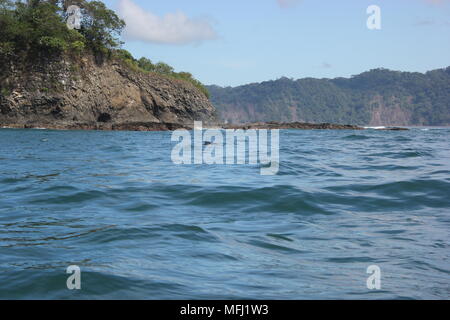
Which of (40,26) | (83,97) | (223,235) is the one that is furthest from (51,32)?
(223,235)

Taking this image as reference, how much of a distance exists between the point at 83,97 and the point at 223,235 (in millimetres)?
47825

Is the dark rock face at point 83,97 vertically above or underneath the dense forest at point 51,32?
underneath

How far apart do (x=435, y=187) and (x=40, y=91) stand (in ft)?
147

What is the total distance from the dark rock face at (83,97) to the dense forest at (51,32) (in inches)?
41.3

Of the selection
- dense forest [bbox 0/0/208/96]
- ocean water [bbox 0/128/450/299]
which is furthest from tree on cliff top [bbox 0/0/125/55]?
ocean water [bbox 0/128/450/299]

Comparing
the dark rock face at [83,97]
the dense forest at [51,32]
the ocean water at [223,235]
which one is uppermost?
the dense forest at [51,32]

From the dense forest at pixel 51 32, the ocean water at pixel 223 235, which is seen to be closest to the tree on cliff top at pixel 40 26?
the dense forest at pixel 51 32

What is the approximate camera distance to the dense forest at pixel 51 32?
48062 mm

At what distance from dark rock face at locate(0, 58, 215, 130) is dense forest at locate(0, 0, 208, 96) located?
1.05 meters

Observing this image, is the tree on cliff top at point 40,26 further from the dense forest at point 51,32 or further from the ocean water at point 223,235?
the ocean water at point 223,235

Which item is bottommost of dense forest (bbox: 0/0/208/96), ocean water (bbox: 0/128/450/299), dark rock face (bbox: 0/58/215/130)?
ocean water (bbox: 0/128/450/299)

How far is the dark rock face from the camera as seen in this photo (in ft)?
154

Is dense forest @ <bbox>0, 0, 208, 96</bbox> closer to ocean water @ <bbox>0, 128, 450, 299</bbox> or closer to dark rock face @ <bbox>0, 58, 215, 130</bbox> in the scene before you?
dark rock face @ <bbox>0, 58, 215, 130</bbox>
